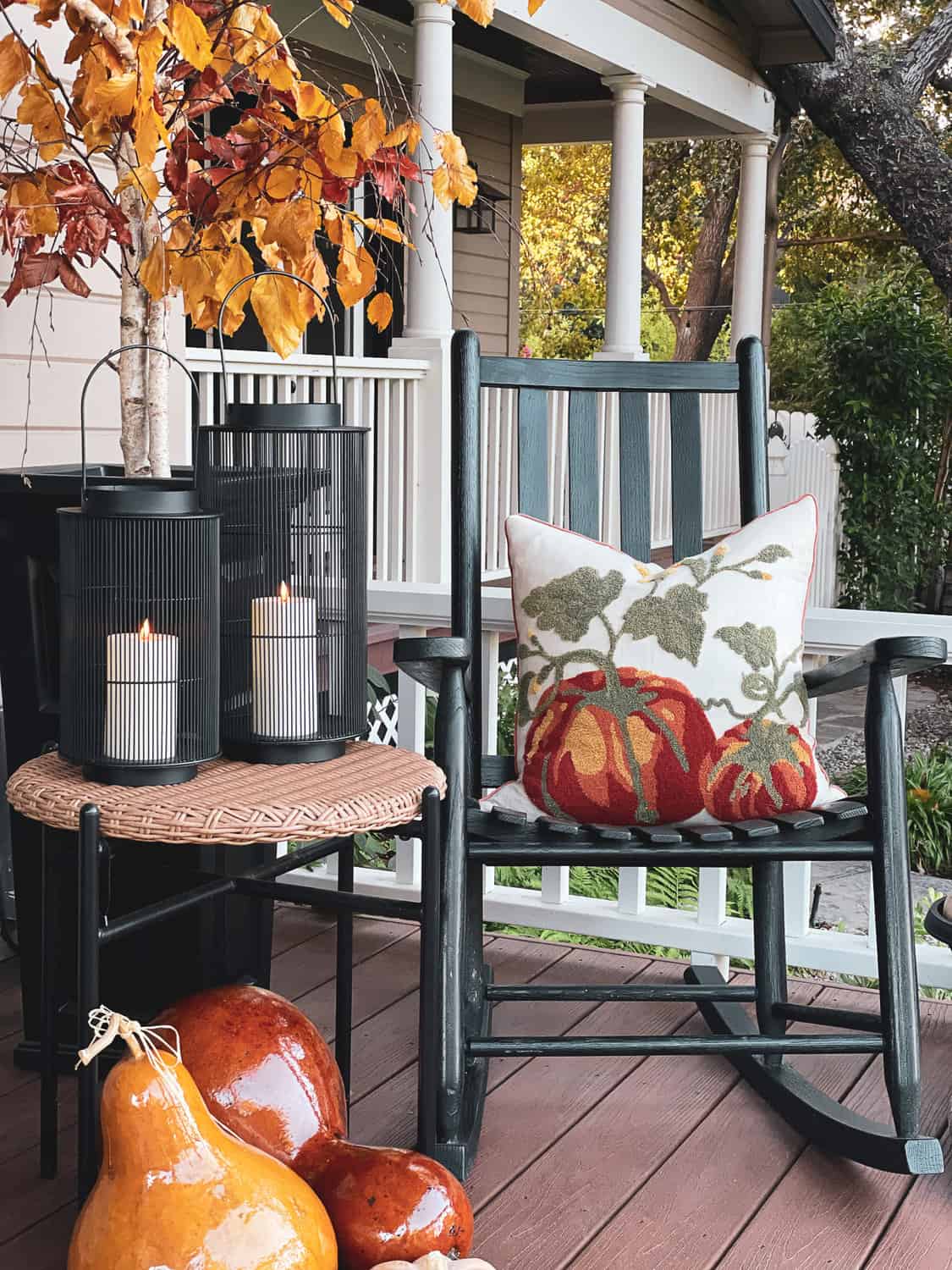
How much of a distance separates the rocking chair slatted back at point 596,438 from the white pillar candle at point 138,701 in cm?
73

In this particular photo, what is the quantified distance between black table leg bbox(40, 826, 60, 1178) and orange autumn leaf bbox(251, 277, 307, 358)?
0.69m

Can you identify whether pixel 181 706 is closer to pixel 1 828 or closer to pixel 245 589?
pixel 245 589

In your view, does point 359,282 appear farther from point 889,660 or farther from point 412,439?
point 412,439

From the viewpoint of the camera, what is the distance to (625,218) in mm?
6777

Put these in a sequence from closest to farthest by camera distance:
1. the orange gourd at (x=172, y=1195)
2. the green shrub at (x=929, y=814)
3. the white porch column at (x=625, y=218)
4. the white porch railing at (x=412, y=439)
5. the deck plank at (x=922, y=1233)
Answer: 1. the orange gourd at (x=172, y=1195)
2. the deck plank at (x=922, y=1233)
3. the white porch railing at (x=412, y=439)
4. the green shrub at (x=929, y=814)
5. the white porch column at (x=625, y=218)

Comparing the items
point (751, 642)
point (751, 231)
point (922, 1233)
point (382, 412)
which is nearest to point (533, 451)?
point (751, 642)

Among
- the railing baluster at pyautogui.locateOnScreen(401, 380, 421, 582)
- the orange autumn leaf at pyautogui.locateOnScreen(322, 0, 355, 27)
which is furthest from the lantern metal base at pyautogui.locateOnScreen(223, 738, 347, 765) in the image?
the railing baluster at pyautogui.locateOnScreen(401, 380, 421, 582)

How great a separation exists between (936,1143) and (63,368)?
2005 mm

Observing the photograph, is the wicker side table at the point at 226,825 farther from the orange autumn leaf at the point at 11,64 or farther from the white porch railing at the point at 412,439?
the white porch railing at the point at 412,439

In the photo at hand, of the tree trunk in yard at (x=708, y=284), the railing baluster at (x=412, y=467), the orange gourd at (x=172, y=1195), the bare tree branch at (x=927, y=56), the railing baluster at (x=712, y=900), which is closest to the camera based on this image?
the orange gourd at (x=172, y=1195)

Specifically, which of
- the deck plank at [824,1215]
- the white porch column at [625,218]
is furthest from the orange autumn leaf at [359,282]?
the white porch column at [625,218]

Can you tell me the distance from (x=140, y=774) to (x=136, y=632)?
0.51 ft

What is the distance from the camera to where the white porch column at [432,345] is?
497 cm

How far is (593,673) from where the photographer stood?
1.96m
